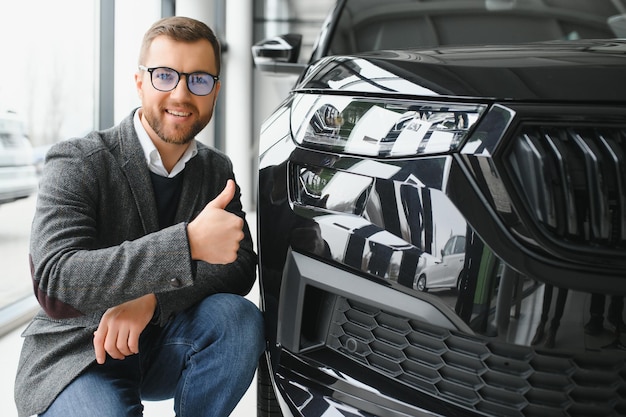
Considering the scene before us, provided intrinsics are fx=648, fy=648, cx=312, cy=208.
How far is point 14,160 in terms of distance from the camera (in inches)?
106

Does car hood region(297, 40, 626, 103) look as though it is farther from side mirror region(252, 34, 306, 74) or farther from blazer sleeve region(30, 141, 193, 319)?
side mirror region(252, 34, 306, 74)

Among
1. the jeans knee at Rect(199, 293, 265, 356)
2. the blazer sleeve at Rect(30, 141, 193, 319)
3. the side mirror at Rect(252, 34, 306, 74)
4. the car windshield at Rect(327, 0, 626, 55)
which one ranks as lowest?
the jeans knee at Rect(199, 293, 265, 356)

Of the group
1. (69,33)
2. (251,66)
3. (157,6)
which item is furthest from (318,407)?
(251,66)

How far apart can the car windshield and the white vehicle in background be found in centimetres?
147

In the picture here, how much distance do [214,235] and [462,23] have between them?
3.85ft

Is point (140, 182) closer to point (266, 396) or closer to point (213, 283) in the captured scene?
point (213, 283)

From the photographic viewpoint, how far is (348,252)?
103 centimetres

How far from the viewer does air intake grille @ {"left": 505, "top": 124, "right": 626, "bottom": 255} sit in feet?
2.90

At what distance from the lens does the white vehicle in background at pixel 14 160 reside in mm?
2596

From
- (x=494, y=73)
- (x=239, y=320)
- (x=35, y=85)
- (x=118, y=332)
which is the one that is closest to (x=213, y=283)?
(x=239, y=320)

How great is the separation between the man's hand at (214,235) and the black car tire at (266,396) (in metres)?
0.27

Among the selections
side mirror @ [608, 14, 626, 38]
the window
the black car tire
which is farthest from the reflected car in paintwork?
the window

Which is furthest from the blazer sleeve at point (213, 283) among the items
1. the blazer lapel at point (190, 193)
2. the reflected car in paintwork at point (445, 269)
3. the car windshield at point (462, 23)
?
the car windshield at point (462, 23)

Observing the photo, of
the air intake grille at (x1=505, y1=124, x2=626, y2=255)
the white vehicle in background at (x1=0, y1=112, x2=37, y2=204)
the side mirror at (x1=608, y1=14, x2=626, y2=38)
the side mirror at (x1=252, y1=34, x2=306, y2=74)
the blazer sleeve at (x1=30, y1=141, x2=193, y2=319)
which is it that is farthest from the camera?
the white vehicle in background at (x1=0, y1=112, x2=37, y2=204)
